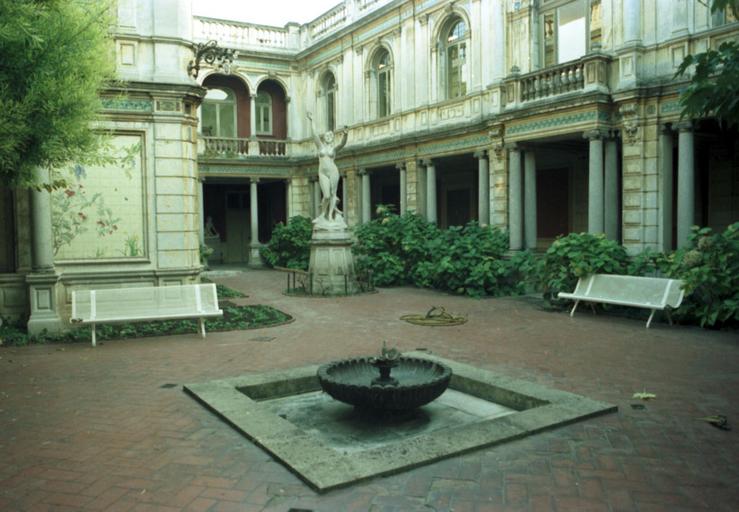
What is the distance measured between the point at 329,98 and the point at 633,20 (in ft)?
46.8

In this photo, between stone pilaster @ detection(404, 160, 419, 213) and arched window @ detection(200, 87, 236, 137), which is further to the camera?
arched window @ detection(200, 87, 236, 137)

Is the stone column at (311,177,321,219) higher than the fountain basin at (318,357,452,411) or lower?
higher

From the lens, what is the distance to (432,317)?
10.6 metres

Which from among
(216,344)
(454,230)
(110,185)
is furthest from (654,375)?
(454,230)

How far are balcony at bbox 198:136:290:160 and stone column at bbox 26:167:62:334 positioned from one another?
15.3m

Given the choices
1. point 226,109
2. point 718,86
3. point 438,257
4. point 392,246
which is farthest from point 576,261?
point 226,109

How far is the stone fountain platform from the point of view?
157 inches

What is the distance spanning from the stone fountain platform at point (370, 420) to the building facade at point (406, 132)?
455 cm

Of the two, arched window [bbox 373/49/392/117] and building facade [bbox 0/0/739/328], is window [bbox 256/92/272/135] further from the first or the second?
arched window [bbox 373/49/392/117]

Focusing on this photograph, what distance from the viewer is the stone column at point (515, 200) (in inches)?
606

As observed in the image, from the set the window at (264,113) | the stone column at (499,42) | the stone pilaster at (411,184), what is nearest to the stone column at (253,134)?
the window at (264,113)

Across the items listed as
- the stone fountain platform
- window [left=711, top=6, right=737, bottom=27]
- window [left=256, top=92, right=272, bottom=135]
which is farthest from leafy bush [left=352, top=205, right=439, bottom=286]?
window [left=256, top=92, right=272, bottom=135]

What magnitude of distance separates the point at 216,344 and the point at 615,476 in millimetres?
5909

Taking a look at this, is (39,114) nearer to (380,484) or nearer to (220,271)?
(380,484)
